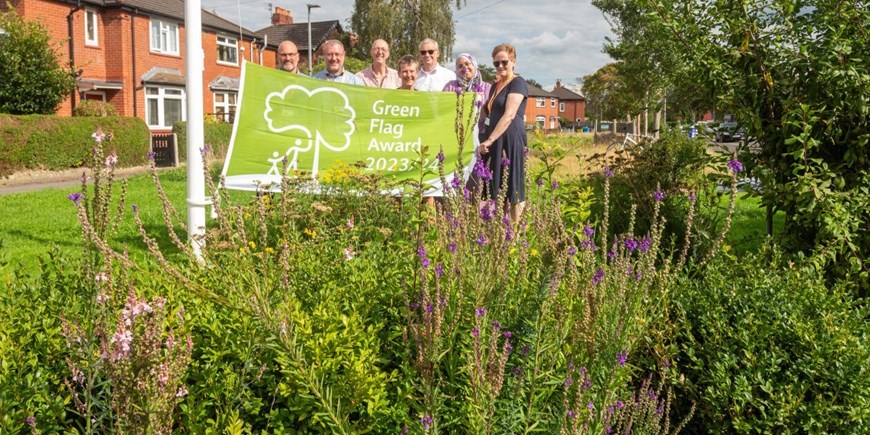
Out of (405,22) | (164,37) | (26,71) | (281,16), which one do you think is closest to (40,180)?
(26,71)

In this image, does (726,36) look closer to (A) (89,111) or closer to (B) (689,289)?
(B) (689,289)

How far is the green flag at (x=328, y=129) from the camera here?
6238mm

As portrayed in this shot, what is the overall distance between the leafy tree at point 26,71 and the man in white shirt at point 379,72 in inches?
690

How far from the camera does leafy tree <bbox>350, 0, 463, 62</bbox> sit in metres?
39.5

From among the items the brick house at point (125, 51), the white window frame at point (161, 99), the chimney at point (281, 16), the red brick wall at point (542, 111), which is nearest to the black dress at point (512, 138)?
the brick house at point (125, 51)

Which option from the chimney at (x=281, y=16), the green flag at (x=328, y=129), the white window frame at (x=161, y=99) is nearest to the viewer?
the green flag at (x=328, y=129)

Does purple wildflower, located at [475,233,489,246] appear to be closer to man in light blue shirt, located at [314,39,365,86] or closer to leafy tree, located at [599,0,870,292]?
leafy tree, located at [599,0,870,292]

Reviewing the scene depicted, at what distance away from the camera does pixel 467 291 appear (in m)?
2.55

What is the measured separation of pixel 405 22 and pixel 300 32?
14123 mm

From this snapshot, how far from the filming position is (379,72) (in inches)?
291

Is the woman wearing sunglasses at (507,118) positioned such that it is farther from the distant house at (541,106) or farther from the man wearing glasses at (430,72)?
the distant house at (541,106)

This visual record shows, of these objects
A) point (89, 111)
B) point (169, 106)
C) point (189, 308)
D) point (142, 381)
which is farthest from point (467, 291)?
point (169, 106)

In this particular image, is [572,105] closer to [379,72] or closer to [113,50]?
[113,50]

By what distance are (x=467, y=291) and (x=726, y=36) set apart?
10.5 feet
